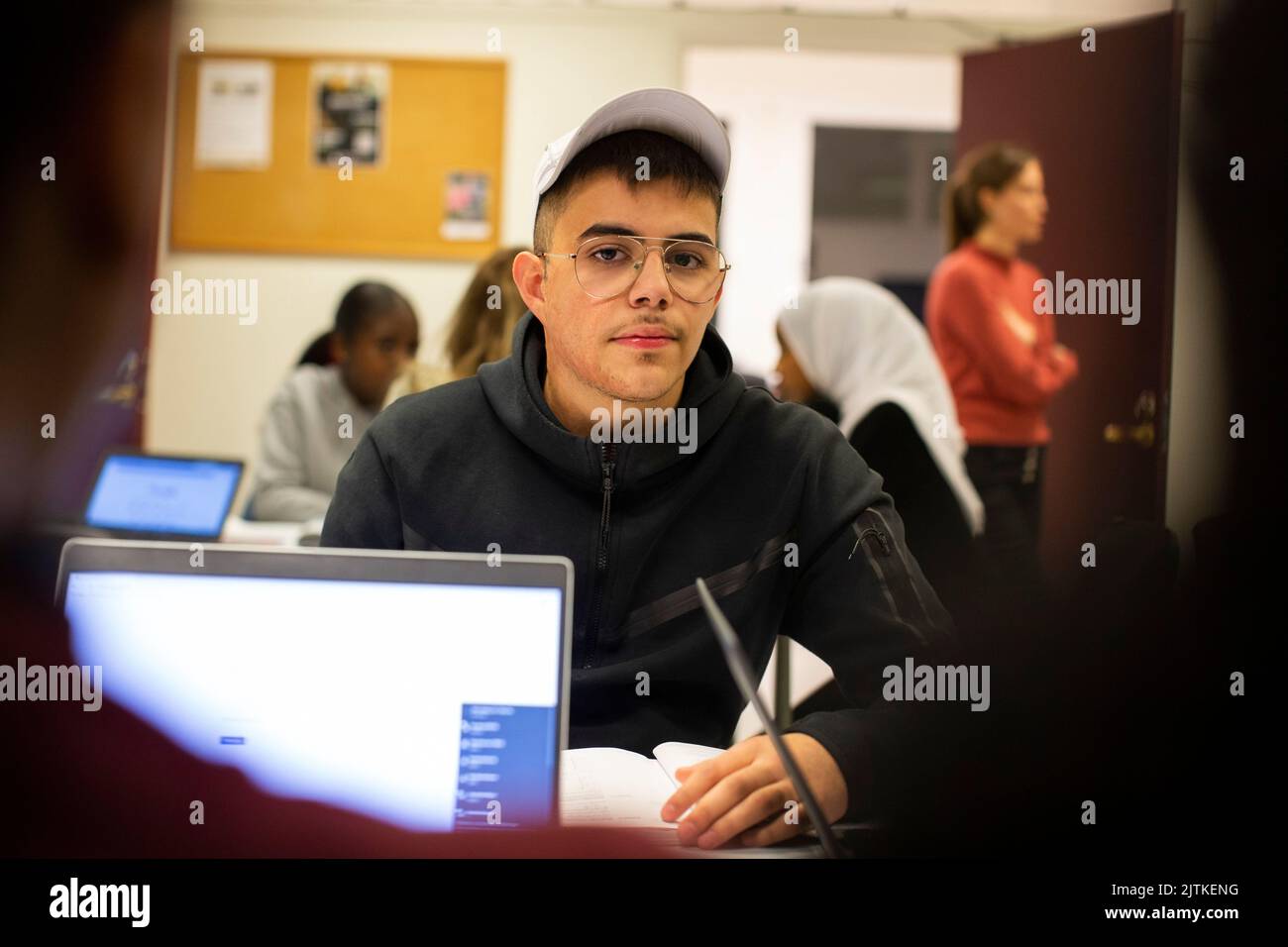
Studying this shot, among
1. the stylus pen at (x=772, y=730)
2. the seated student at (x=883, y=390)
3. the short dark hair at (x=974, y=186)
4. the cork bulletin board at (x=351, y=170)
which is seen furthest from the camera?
the cork bulletin board at (x=351, y=170)

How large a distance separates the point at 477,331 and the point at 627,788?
1.32 m

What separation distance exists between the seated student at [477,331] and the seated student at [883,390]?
553 mm

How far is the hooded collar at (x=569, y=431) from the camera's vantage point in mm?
947

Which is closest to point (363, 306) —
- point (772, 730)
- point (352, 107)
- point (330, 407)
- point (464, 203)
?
point (330, 407)

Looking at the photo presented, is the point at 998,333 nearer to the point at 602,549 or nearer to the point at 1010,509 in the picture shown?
the point at 1010,509

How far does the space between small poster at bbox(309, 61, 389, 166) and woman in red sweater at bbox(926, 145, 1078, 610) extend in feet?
6.74

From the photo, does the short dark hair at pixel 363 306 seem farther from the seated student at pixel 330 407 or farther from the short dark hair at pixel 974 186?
the short dark hair at pixel 974 186

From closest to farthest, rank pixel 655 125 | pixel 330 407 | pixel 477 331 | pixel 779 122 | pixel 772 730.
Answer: pixel 772 730, pixel 655 125, pixel 477 331, pixel 330 407, pixel 779 122

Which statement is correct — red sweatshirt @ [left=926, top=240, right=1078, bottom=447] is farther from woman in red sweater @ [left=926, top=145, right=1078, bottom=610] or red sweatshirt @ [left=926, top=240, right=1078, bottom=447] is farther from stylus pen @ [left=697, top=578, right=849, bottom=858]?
stylus pen @ [left=697, top=578, right=849, bottom=858]

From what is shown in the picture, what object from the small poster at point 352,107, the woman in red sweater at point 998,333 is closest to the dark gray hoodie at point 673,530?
the woman in red sweater at point 998,333

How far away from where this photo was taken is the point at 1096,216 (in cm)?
259

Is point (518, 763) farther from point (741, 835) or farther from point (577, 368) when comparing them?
point (577, 368)
